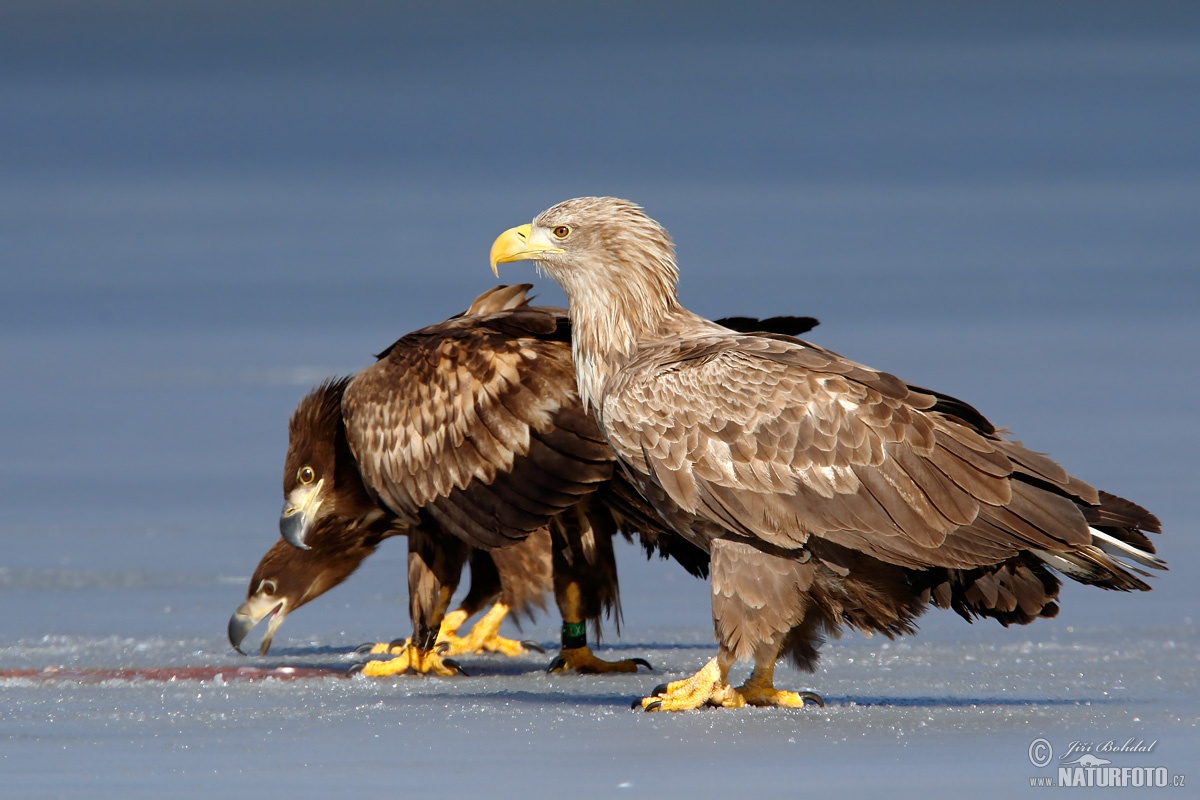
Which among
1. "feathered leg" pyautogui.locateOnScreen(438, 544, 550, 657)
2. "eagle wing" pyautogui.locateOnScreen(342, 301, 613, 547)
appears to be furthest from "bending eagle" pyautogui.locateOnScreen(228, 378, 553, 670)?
"eagle wing" pyautogui.locateOnScreen(342, 301, 613, 547)

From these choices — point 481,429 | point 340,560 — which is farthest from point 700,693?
point 340,560

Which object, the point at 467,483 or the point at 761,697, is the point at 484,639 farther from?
the point at 761,697

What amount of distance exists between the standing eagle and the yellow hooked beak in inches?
27.5

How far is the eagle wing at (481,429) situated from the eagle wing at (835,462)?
1.01 meters

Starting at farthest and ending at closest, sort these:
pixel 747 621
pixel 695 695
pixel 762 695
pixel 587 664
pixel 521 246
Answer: pixel 587 664, pixel 521 246, pixel 762 695, pixel 695 695, pixel 747 621

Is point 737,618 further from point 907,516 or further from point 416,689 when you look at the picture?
point 416,689

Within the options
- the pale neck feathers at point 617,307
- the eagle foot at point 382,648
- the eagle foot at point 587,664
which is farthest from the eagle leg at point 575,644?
the pale neck feathers at point 617,307

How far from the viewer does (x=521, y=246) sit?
670 centimetres

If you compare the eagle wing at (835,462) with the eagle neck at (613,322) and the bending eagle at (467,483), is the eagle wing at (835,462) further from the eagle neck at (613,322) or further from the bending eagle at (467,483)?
the bending eagle at (467,483)

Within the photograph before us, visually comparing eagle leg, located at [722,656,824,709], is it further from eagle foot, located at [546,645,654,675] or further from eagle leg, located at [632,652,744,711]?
eagle foot, located at [546,645,654,675]

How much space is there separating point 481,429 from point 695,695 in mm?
1788

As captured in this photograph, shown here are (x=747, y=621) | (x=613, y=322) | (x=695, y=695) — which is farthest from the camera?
(x=613, y=322)

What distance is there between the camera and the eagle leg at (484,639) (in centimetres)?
823

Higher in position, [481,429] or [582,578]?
[481,429]
